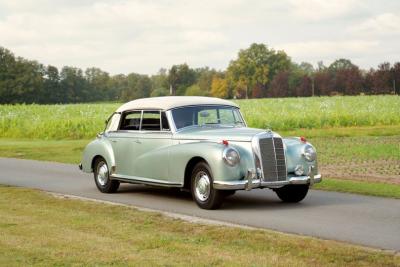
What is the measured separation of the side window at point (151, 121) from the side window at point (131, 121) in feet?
0.69

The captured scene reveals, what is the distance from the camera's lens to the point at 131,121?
14008 millimetres

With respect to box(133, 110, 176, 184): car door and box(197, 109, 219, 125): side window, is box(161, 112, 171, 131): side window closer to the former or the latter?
box(133, 110, 176, 184): car door

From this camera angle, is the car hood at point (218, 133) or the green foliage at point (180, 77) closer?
the car hood at point (218, 133)

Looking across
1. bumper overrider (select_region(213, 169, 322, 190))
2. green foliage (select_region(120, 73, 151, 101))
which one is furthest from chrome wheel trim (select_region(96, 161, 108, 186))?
green foliage (select_region(120, 73, 151, 101))

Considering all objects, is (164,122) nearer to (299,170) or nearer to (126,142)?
(126,142)

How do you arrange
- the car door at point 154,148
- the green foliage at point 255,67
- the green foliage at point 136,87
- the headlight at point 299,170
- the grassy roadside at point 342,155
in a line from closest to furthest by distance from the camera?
the headlight at point 299,170 → the car door at point 154,148 → the grassy roadside at point 342,155 → the green foliage at point 136,87 → the green foliage at point 255,67

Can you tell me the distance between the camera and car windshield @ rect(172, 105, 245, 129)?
1285 cm

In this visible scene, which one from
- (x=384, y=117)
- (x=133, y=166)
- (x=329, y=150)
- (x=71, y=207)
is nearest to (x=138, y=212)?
(x=71, y=207)

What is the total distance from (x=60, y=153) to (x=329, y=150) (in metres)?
9.82

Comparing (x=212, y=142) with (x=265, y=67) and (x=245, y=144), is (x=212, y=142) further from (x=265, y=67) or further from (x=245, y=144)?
(x=265, y=67)

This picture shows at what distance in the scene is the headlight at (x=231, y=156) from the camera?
1116cm

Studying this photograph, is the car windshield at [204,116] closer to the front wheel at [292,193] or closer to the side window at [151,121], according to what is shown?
the side window at [151,121]

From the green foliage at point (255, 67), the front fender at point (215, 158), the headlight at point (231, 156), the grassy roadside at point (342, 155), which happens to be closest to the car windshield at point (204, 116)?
the front fender at point (215, 158)

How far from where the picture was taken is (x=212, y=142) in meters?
11.6
